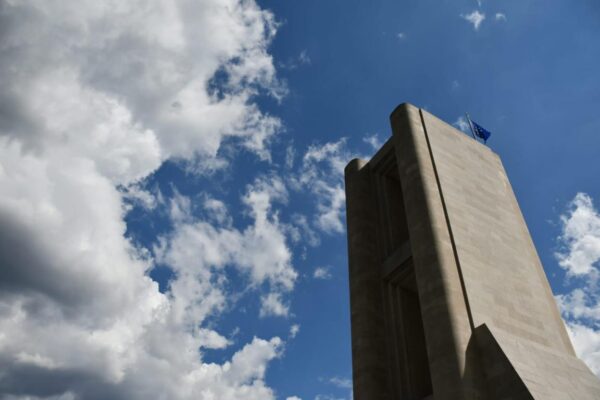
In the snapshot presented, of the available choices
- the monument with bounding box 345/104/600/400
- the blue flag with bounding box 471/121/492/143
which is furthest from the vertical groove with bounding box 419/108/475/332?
the blue flag with bounding box 471/121/492/143

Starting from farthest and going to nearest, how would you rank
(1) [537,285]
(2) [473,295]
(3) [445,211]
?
(1) [537,285]
(3) [445,211]
(2) [473,295]

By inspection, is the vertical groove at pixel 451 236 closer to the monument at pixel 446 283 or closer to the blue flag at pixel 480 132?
the monument at pixel 446 283

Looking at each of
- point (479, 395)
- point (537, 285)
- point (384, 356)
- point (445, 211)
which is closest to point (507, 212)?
point (537, 285)

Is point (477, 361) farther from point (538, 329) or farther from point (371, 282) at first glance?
point (371, 282)

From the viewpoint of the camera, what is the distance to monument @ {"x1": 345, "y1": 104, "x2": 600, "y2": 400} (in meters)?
17.3

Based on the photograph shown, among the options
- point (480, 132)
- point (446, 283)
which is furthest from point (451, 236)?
point (480, 132)

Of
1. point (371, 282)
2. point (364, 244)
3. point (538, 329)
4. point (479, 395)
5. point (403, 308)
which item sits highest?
point (364, 244)

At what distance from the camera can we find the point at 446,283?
1917cm

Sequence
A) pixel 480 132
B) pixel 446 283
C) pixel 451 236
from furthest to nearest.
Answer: pixel 480 132 → pixel 451 236 → pixel 446 283

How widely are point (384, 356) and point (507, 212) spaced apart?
37.2 ft

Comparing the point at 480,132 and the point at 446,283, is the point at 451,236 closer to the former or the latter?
the point at 446,283

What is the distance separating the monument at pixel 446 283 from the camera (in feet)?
56.8

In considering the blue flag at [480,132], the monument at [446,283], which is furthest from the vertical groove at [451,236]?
the blue flag at [480,132]

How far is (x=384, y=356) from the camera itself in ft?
80.1
